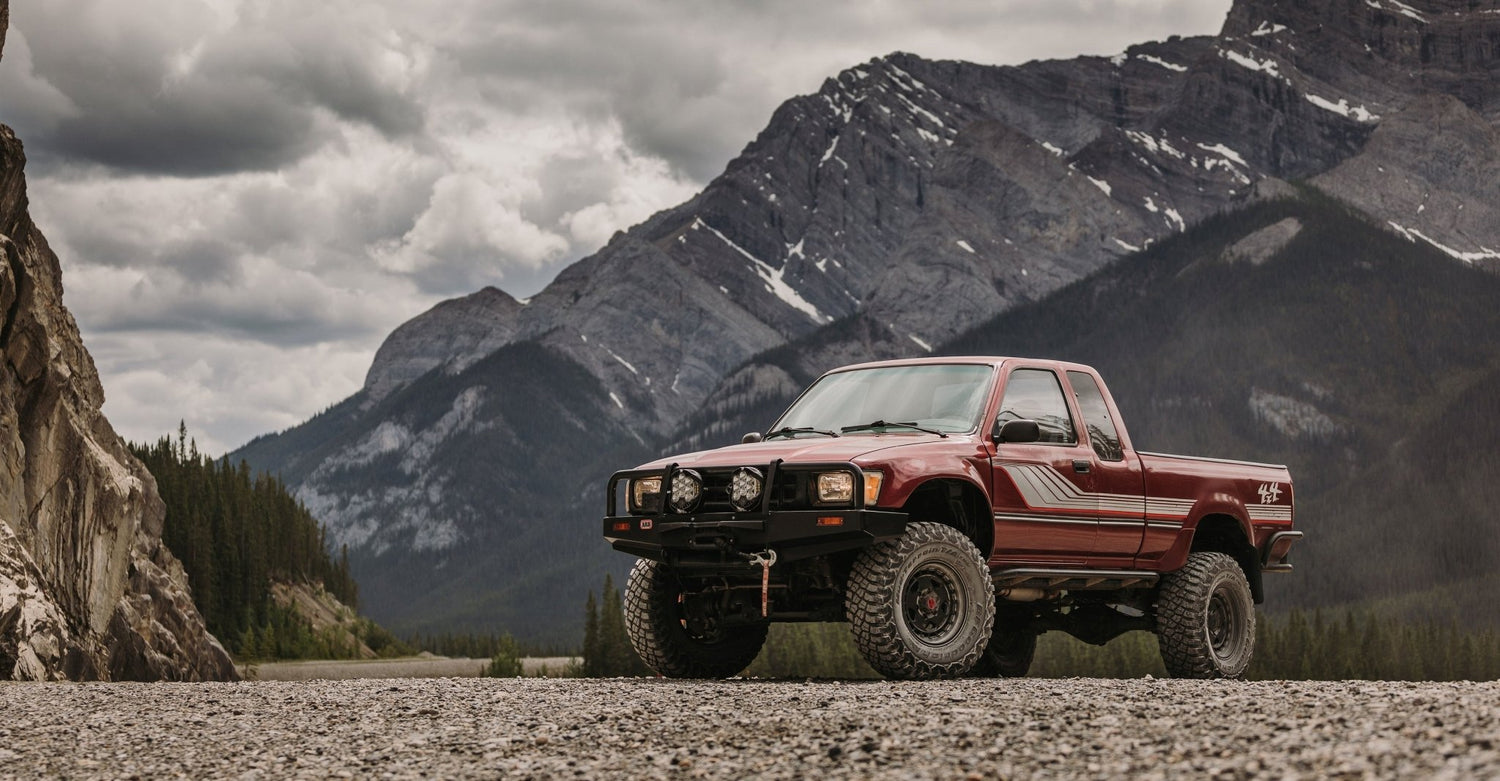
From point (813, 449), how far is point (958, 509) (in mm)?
1425

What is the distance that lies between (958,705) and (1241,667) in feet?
22.9

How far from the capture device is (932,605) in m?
11.2

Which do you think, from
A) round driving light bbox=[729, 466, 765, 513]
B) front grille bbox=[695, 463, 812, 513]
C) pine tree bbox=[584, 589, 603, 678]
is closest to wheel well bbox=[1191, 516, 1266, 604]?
front grille bbox=[695, 463, 812, 513]

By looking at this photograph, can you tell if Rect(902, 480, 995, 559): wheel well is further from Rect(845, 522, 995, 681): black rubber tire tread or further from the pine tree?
the pine tree

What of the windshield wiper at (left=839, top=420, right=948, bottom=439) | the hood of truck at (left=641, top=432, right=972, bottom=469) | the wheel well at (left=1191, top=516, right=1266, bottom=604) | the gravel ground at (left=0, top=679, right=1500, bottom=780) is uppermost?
the windshield wiper at (left=839, top=420, right=948, bottom=439)

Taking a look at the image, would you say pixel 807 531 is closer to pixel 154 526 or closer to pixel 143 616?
pixel 143 616

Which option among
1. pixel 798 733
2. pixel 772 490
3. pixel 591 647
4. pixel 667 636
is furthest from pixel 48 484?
pixel 591 647

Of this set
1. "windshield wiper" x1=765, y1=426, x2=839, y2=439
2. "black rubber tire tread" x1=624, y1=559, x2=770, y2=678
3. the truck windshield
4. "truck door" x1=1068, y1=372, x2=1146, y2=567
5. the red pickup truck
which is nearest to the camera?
the red pickup truck

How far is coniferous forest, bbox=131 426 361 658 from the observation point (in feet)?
320

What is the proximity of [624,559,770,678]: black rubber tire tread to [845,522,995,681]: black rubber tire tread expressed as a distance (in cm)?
181

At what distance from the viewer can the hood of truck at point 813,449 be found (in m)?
11.2

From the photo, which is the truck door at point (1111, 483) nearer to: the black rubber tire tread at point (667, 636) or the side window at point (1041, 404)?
the side window at point (1041, 404)

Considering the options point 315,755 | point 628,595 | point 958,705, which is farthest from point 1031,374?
point 315,755

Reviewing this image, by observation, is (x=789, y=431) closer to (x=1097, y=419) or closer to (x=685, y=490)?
(x=685, y=490)
